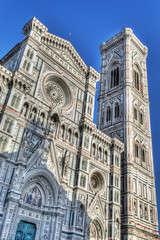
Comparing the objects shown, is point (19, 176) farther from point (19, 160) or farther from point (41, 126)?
point (41, 126)

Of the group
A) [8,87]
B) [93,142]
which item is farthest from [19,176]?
[93,142]

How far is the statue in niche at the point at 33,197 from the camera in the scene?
19.3 meters

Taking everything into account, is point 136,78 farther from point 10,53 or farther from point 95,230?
point 95,230

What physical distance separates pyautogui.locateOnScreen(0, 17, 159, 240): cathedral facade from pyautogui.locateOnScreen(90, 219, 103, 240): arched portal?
86 mm

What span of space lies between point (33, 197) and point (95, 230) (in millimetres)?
7822

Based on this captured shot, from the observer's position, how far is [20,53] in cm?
2394

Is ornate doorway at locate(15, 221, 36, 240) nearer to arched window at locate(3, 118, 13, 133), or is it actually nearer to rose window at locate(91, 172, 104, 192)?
arched window at locate(3, 118, 13, 133)

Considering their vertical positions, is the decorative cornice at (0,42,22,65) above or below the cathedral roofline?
below

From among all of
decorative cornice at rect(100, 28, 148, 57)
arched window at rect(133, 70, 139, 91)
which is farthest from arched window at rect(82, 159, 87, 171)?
decorative cornice at rect(100, 28, 148, 57)

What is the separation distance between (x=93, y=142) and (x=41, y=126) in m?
7.14

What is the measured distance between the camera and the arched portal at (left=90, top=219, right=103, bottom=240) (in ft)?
75.9

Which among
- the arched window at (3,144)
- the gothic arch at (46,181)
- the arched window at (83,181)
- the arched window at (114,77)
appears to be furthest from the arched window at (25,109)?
the arched window at (114,77)

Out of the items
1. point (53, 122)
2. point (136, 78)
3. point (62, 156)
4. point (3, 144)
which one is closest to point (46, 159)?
point (62, 156)

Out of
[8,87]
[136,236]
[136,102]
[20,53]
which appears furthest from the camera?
[136,102]
